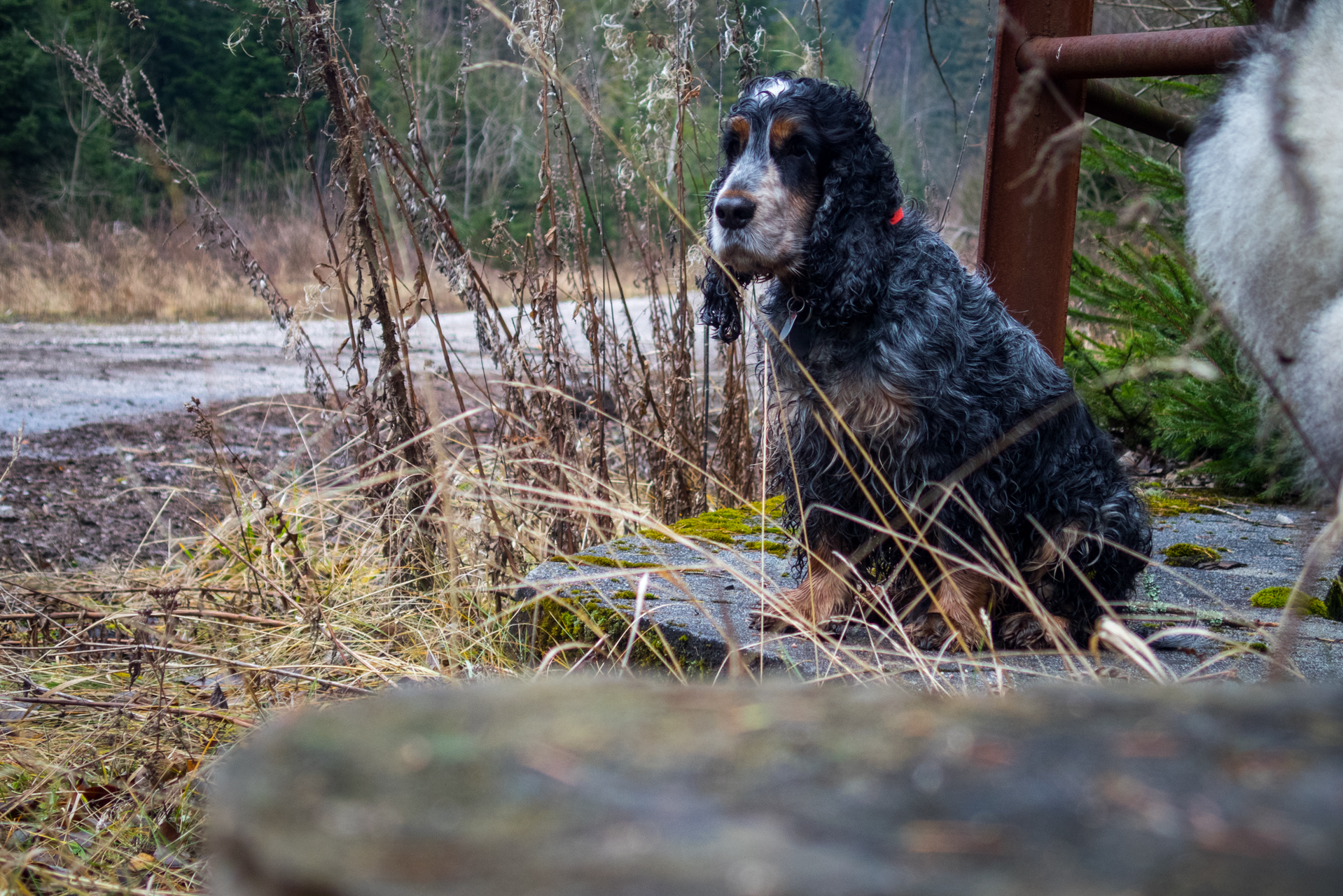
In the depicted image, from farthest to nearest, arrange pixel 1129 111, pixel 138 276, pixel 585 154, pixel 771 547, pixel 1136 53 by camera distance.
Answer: pixel 138 276
pixel 585 154
pixel 771 547
pixel 1129 111
pixel 1136 53

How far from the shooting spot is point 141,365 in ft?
30.1

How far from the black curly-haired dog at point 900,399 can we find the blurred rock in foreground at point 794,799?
63.3 inches

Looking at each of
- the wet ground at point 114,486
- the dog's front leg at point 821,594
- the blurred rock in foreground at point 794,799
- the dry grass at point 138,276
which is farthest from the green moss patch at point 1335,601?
the dry grass at point 138,276

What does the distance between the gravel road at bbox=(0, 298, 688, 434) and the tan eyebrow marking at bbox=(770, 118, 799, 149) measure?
1.79 metres

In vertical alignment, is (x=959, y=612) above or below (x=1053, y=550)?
below

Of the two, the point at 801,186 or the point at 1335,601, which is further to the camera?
the point at 1335,601

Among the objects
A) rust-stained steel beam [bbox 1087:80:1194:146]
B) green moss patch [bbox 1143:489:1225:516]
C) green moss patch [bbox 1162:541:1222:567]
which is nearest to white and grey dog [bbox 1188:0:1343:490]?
rust-stained steel beam [bbox 1087:80:1194:146]

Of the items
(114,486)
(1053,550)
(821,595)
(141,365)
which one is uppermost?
(1053,550)

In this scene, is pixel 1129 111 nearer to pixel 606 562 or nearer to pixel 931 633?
pixel 931 633

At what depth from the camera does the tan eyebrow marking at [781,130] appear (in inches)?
91.4

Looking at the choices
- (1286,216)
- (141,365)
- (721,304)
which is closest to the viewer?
(1286,216)

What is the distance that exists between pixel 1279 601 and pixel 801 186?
5.53 feet

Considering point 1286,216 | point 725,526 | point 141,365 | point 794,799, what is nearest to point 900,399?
point 1286,216

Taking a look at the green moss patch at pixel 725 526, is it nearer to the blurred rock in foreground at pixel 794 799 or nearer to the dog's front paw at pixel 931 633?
the dog's front paw at pixel 931 633
